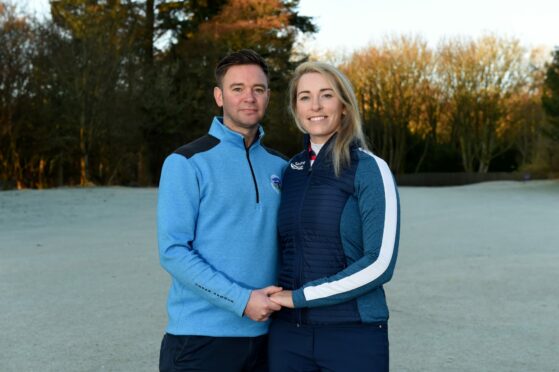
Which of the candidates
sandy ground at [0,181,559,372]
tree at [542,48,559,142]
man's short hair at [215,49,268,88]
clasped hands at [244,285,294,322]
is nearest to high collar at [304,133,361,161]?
man's short hair at [215,49,268,88]

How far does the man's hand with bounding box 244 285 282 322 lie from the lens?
2125 mm

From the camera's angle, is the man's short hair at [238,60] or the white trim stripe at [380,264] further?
the man's short hair at [238,60]

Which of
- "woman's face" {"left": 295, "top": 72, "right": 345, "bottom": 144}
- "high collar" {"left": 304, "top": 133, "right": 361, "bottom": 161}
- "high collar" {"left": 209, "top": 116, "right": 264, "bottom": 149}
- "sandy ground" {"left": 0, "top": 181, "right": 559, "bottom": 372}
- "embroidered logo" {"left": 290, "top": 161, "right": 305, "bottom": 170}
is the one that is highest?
"woman's face" {"left": 295, "top": 72, "right": 345, "bottom": 144}

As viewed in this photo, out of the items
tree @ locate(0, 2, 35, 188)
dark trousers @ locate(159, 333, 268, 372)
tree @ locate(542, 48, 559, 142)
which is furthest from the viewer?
tree @ locate(542, 48, 559, 142)

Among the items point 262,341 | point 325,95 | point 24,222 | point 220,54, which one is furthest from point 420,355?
point 220,54

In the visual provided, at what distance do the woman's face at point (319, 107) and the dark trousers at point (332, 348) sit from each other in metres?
0.70

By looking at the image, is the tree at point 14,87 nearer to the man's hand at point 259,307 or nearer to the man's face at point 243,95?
the man's face at point 243,95

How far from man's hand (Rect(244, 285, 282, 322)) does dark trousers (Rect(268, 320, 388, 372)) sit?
12cm

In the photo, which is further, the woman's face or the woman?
the woman's face

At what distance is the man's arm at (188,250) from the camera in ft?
7.01

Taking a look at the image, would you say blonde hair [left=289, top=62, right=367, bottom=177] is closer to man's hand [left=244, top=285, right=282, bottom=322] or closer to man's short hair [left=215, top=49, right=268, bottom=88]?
man's short hair [left=215, top=49, right=268, bottom=88]

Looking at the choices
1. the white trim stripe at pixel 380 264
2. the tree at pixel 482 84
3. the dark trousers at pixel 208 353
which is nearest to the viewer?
the white trim stripe at pixel 380 264

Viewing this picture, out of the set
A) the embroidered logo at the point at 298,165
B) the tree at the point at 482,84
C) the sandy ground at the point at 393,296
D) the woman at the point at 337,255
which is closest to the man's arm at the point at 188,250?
the woman at the point at 337,255

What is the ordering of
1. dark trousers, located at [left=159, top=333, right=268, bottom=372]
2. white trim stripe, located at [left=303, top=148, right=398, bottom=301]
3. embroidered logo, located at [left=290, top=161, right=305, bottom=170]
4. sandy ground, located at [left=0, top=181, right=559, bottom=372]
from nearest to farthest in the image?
white trim stripe, located at [left=303, top=148, right=398, bottom=301] → dark trousers, located at [left=159, top=333, right=268, bottom=372] → embroidered logo, located at [left=290, top=161, right=305, bottom=170] → sandy ground, located at [left=0, top=181, right=559, bottom=372]
